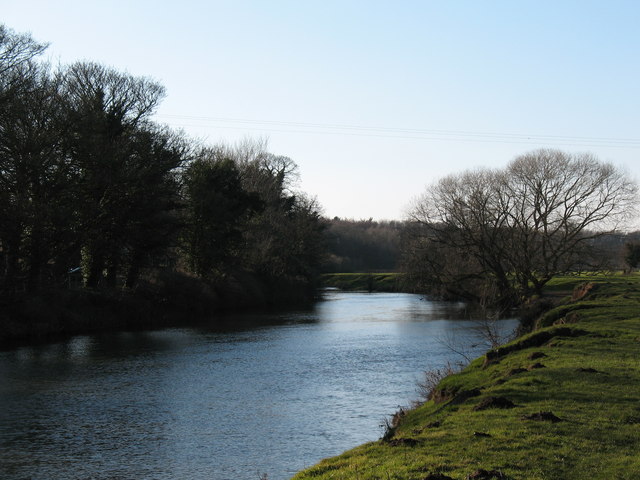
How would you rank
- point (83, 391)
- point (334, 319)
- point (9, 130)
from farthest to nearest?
point (334, 319) < point (9, 130) < point (83, 391)

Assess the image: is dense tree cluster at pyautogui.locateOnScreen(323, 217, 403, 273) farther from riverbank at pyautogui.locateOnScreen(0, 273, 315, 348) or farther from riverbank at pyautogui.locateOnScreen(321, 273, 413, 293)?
riverbank at pyautogui.locateOnScreen(0, 273, 315, 348)

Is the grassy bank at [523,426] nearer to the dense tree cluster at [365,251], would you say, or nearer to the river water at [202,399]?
the river water at [202,399]

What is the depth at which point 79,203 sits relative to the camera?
39.5 m

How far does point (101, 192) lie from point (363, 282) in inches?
2355

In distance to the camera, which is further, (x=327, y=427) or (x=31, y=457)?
(x=327, y=427)

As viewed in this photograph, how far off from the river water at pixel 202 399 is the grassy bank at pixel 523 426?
2.55m

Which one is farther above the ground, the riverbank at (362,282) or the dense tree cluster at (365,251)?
the dense tree cluster at (365,251)

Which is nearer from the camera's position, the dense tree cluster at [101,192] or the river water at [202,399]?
the river water at [202,399]

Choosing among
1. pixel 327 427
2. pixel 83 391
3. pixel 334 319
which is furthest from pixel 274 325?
pixel 327 427

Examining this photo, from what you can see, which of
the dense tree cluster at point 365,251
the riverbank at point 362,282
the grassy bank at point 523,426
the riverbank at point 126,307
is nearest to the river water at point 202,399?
the grassy bank at point 523,426

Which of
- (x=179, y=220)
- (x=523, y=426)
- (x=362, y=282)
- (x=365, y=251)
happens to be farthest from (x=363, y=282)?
(x=523, y=426)

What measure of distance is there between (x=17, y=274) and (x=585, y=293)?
3302 cm

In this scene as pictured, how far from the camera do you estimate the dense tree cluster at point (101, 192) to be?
35000 millimetres

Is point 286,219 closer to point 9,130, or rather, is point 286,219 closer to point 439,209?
point 439,209
